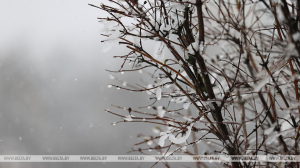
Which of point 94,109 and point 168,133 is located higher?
point 94,109

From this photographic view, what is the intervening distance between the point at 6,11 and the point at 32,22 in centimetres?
94

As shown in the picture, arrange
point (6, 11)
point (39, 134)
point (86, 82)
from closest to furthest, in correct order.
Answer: point (6, 11)
point (39, 134)
point (86, 82)

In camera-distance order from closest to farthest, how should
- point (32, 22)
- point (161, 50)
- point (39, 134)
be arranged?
point (161, 50) → point (32, 22) → point (39, 134)

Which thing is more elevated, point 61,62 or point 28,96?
point 61,62

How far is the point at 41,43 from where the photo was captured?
5828 mm

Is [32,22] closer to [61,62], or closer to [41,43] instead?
[41,43]

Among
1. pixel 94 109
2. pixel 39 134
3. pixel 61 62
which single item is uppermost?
pixel 61 62

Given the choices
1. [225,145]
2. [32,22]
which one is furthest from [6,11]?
[225,145]

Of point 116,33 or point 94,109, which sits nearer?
point 116,33

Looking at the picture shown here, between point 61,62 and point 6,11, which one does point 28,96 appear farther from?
point 6,11

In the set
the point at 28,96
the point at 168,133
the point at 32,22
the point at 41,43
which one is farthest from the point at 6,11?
the point at 168,133

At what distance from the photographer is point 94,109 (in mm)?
6734

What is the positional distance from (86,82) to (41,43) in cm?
180

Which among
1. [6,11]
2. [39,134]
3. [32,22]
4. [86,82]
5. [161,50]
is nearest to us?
[161,50]
